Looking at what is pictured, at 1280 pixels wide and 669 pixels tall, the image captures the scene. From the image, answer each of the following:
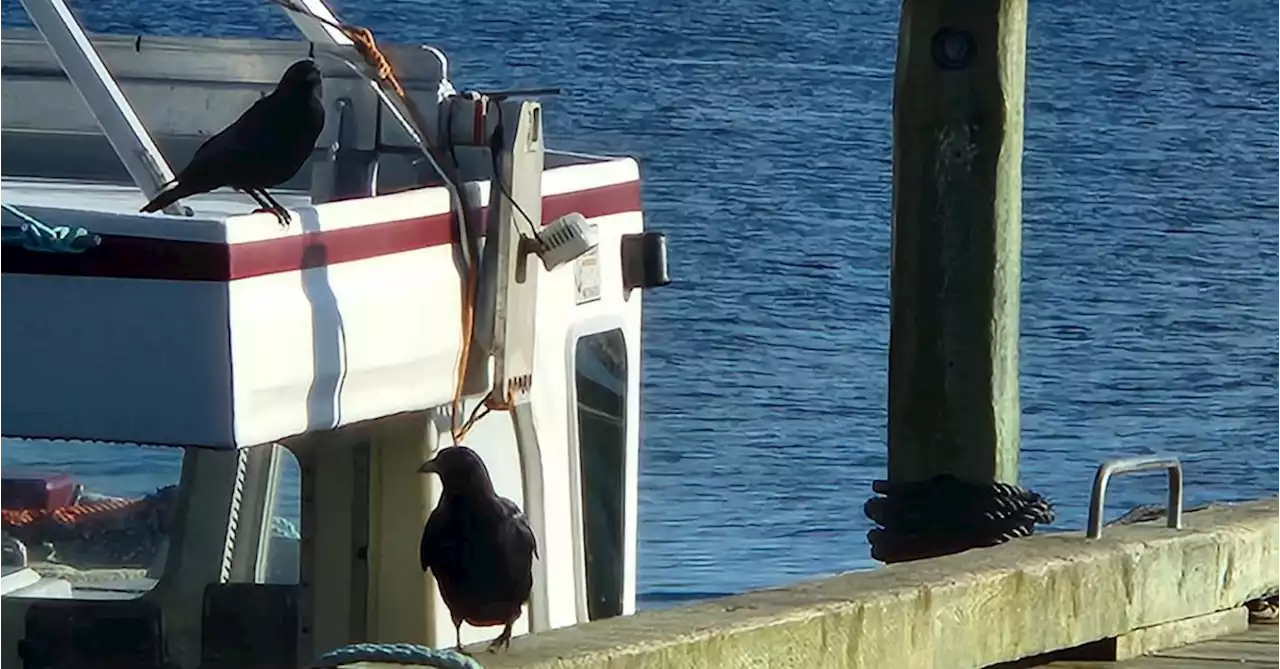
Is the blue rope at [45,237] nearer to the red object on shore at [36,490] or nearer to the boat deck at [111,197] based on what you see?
the boat deck at [111,197]

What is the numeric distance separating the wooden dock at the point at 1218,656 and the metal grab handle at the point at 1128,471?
273mm

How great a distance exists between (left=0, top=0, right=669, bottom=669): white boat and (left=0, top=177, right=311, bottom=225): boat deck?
2cm

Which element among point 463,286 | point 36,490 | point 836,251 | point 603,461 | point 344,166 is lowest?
point 836,251

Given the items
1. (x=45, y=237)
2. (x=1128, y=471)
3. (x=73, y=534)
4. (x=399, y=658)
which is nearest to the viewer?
(x=399, y=658)

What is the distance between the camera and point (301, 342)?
5.34 meters

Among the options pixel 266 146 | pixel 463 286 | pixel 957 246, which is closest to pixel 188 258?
pixel 266 146

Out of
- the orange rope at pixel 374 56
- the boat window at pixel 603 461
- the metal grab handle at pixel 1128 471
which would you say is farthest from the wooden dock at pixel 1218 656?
the orange rope at pixel 374 56

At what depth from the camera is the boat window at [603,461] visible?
6.72 metres

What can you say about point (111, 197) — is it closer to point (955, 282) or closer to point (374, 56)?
point (374, 56)

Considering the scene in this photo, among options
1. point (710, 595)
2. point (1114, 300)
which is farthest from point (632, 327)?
point (1114, 300)

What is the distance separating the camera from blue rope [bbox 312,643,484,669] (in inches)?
173

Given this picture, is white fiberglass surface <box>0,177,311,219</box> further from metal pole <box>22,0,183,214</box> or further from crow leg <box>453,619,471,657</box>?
crow leg <box>453,619,471,657</box>

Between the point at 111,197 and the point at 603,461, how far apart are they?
125 cm

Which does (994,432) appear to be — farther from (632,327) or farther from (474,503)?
(474,503)
